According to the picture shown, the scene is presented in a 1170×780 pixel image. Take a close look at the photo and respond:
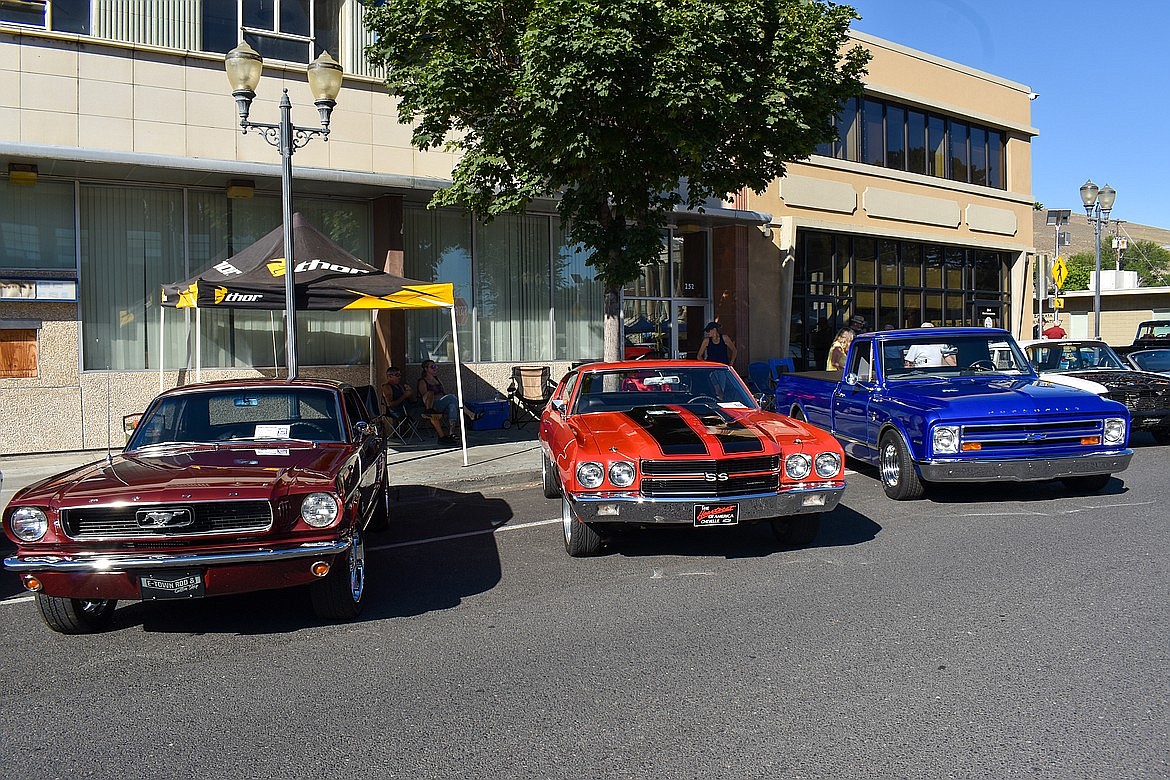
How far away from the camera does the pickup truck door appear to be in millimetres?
9930

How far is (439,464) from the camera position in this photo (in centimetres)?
1250

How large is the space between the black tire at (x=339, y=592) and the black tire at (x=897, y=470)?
5.47 metres

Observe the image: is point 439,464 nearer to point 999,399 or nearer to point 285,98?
point 285,98

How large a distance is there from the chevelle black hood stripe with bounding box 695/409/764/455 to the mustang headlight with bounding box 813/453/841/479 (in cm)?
45

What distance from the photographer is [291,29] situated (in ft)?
49.8

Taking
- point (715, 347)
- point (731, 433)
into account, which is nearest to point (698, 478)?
point (731, 433)

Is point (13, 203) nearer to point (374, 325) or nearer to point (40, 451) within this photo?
point (40, 451)

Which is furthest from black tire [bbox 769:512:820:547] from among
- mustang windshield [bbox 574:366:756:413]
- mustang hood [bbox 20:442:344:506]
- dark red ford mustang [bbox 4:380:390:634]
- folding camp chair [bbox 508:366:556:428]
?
folding camp chair [bbox 508:366:556:428]

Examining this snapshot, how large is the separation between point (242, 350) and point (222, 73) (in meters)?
4.26

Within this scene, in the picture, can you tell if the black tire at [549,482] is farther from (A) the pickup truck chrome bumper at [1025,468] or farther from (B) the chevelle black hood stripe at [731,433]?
(A) the pickup truck chrome bumper at [1025,468]

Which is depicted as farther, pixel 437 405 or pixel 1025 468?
pixel 437 405

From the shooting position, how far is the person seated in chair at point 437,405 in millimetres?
14461

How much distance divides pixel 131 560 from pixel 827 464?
4.56 metres

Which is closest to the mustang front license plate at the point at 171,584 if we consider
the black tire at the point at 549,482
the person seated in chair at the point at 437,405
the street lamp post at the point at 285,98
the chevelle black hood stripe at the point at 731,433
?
the chevelle black hood stripe at the point at 731,433
